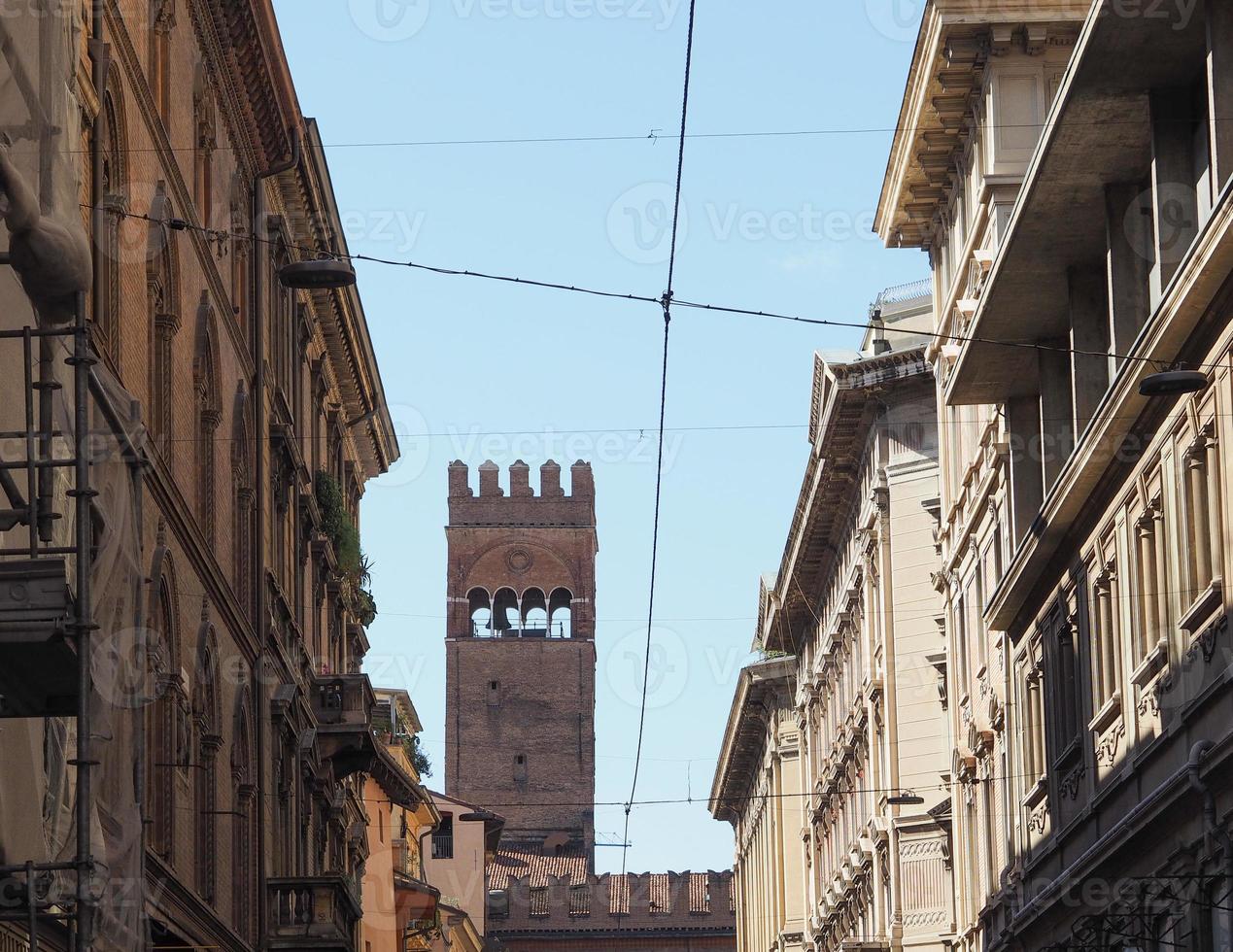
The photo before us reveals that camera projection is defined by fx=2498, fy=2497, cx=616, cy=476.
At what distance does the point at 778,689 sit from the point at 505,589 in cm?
5578

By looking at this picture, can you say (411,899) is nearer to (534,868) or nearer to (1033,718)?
(1033,718)

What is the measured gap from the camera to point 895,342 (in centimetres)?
4331

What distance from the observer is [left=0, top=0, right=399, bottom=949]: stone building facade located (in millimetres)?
15117

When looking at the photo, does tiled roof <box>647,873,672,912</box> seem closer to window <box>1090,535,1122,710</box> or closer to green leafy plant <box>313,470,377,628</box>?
green leafy plant <box>313,470,377,628</box>

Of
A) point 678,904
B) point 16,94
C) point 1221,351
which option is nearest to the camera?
point 16,94

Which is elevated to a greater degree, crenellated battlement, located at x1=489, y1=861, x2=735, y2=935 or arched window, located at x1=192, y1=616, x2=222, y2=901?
crenellated battlement, located at x1=489, y1=861, x2=735, y2=935

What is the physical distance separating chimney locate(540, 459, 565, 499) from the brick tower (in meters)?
0.05

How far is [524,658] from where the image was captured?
11631cm

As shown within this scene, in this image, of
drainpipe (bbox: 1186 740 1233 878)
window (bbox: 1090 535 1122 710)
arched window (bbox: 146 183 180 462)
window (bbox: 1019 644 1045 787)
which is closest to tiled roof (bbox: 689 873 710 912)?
window (bbox: 1019 644 1045 787)

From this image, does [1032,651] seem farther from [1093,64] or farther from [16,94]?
[16,94]

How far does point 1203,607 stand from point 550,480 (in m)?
102

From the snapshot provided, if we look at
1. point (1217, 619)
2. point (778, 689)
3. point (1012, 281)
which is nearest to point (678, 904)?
point (778, 689)

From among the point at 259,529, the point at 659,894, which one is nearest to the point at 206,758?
the point at 259,529

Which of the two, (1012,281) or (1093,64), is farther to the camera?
(1012,281)
